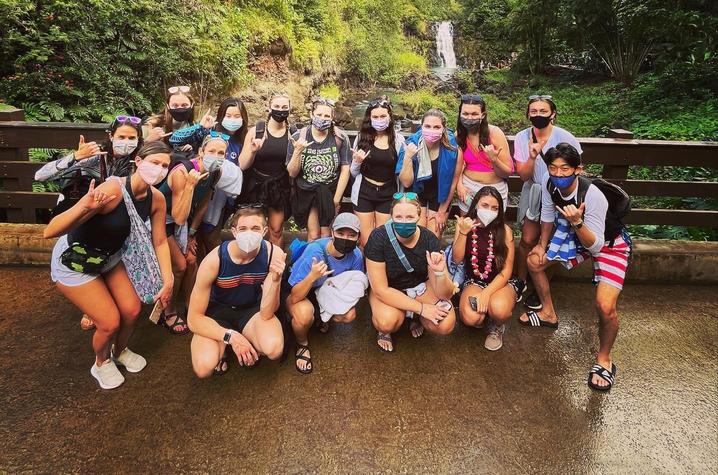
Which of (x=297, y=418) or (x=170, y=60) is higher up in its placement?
(x=170, y=60)

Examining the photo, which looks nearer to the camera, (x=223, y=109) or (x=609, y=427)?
(x=609, y=427)

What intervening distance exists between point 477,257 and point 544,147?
1101 mm

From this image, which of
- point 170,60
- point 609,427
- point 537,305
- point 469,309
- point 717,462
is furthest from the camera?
point 170,60

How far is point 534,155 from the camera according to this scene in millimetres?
3898

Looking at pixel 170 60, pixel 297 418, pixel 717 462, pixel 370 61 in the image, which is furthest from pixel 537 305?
pixel 370 61

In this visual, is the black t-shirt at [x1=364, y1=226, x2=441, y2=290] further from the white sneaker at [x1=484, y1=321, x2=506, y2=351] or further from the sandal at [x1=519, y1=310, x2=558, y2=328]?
the sandal at [x1=519, y1=310, x2=558, y2=328]

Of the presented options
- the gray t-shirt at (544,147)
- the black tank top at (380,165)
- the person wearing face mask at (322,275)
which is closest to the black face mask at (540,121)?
the gray t-shirt at (544,147)

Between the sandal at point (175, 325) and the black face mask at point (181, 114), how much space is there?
1650mm

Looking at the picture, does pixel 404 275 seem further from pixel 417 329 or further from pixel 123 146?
pixel 123 146

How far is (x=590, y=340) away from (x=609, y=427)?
3.53ft

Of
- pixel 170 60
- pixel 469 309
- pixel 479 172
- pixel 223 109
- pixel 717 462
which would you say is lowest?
pixel 717 462

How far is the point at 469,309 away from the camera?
369 cm

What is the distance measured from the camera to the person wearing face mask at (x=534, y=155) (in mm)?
3820

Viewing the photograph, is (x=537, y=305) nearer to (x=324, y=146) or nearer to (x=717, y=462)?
(x=717, y=462)
